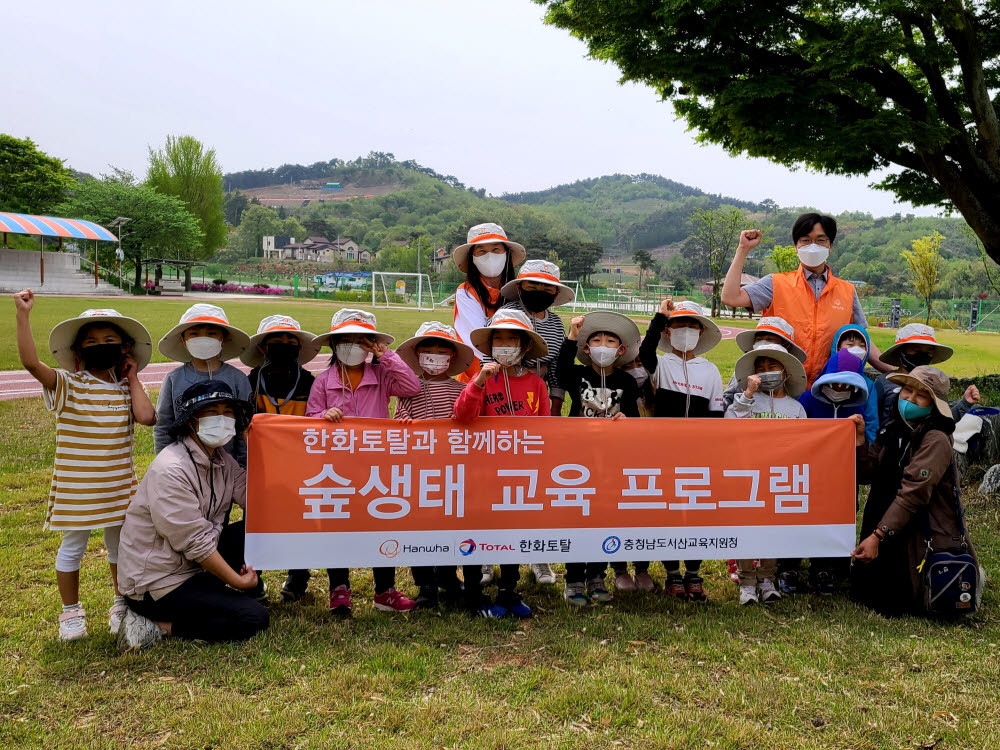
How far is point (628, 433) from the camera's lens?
457 cm

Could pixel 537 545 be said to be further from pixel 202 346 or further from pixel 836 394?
pixel 202 346

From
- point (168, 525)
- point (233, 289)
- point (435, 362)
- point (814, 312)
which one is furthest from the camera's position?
point (233, 289)

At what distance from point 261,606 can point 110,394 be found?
1.58 m

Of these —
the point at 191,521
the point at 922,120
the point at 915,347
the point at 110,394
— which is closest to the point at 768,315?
the point at 915,347

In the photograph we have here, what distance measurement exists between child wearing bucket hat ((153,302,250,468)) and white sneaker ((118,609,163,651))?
3.40 feet

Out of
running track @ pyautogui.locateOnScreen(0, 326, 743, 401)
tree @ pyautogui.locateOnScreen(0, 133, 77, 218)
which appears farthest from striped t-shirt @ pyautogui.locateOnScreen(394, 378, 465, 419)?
tree @ pyautogui.locateOnScreen(0, 133, 77, 218)

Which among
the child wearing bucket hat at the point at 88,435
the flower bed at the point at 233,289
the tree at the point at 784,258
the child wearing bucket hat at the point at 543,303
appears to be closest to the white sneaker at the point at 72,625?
the child wearing bucket hat at the point at 88,435

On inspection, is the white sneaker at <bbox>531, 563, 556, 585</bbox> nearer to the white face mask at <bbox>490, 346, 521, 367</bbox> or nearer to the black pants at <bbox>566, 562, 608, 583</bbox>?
the black pants at <bbox>566, 562, 608, 583</bbox>

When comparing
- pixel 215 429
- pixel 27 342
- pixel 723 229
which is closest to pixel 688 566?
pixel 215 429

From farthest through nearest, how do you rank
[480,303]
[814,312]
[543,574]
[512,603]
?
[814,312]
[543,574]
[480,303]
[512,603]

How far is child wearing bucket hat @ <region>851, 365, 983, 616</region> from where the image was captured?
437cm

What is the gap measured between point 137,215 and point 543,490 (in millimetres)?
62909

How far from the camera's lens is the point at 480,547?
4.43 metres

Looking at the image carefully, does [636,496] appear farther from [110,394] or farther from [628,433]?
[110,394]
